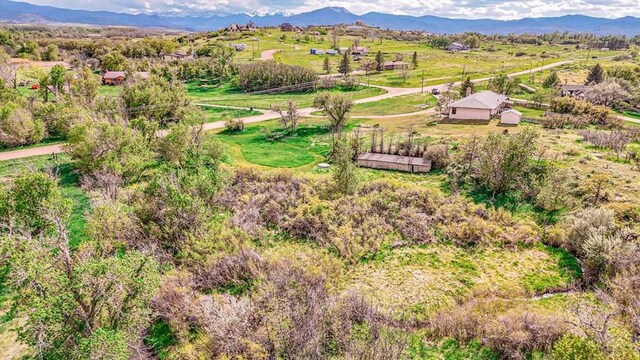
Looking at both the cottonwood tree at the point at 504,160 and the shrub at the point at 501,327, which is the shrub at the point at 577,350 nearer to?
the shrub at the point at 501,327

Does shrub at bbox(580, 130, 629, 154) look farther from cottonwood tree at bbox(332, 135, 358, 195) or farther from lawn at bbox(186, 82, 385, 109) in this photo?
lawn at bbox(186, 82, 385, 109)

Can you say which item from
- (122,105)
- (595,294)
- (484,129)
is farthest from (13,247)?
(484,129)

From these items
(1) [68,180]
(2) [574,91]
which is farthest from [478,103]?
(1) [68,180]

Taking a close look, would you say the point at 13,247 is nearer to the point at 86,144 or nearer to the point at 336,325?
the point at 336,325

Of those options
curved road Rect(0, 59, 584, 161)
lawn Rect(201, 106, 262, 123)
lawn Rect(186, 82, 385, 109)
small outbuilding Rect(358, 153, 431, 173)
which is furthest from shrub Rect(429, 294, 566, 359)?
lawn Rect(186, 82, 385, 109)

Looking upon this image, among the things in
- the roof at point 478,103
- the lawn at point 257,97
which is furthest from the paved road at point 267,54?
the roof at point 478,103
